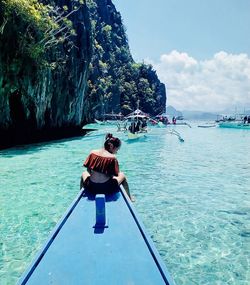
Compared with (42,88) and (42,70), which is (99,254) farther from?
(42,88)

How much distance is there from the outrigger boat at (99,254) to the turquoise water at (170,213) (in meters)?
1.52

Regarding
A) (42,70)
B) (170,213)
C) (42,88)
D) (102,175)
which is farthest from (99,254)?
(42,88)

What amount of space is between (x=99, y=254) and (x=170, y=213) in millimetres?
4786

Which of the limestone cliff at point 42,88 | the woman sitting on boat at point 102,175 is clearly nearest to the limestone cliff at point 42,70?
→ the limestone cliff at point 42,88

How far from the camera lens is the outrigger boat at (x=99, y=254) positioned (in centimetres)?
258

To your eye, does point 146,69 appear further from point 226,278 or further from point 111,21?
point 226,278

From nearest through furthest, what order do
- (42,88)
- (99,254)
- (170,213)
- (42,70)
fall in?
(99,254) < (170,213) < (42,70) < (42,88)

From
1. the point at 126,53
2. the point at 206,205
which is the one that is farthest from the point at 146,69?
the point at 206,205

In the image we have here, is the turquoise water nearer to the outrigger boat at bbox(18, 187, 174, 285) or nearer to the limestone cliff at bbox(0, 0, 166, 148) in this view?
the outrigger boat at bbox(18, 187, 174, 285)

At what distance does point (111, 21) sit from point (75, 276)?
118001mm

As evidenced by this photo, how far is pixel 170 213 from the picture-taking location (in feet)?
24.6

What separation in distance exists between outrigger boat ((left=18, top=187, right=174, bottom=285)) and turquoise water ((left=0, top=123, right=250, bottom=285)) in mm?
1519

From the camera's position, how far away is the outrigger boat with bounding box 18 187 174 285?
8.47ft

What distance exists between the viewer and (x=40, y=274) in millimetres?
2639
